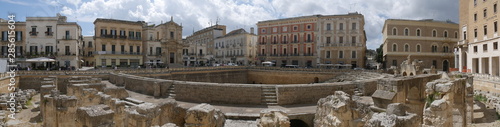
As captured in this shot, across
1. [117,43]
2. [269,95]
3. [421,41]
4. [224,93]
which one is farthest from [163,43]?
[421,41]

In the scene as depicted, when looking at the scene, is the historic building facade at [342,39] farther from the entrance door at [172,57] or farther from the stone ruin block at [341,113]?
the stone ruin block at [341,113]

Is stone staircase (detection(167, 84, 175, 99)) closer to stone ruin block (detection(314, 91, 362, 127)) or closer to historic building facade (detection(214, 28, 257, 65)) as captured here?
stone ruin block (detection(314, 91, 362, 127))

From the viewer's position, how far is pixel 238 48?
61.3m

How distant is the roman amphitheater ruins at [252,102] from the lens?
634cm

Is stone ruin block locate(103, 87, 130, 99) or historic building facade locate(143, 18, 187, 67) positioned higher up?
historic building facade locate(143, 18, 187, 67)

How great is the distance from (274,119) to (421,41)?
44.2 meters

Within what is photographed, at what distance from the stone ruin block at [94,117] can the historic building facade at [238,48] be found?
173 ft

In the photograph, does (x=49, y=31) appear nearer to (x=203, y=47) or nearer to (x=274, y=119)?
(x=203, y=47)

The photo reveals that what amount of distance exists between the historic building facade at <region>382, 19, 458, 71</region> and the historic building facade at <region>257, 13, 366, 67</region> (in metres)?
4.87

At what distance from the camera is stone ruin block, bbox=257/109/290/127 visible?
6566mm

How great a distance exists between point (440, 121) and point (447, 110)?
0.67 meters

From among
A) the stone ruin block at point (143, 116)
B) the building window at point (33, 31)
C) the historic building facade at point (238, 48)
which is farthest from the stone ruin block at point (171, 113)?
the historic building facade at point (238, 48)

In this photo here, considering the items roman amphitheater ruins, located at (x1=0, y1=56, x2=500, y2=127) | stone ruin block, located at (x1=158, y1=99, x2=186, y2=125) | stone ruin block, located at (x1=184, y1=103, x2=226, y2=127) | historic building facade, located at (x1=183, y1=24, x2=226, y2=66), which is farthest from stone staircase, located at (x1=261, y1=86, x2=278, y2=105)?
historic building facade, located at (x1=183, y1=24, x2=226, y2=66)

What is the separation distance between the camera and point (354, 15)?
45.2 meters
